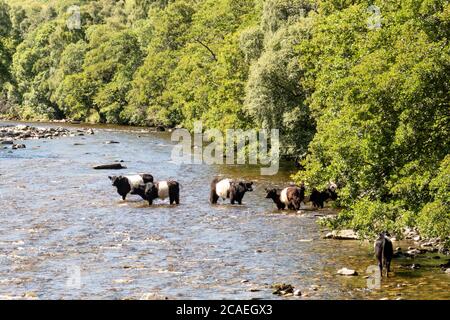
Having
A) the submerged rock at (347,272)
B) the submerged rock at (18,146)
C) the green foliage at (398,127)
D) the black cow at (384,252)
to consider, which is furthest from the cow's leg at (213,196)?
the submerged rock at (18,146)

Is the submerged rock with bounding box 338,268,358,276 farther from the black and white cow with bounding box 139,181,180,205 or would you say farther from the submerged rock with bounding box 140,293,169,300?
the black and white cow with bounding box 139,181,180,205

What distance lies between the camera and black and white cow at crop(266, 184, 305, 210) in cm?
3581

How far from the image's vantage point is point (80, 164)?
182 feet

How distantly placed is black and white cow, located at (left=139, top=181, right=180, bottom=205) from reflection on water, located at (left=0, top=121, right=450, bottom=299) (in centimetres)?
62

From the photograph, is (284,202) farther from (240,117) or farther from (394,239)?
(240,117)

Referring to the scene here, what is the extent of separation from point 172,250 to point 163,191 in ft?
39.0

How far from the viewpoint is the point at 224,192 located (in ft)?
125

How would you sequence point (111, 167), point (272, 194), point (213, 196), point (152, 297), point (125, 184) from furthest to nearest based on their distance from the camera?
point (111, 167)
point (125, 184)
point (213, 196)
point (272, 194)
point (152, 297)

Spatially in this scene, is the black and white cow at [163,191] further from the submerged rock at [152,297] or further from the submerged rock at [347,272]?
the submerged rock at [152,297]

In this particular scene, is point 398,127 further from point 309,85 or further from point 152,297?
point 309,85

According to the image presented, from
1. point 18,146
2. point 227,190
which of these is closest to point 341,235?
point 227,190

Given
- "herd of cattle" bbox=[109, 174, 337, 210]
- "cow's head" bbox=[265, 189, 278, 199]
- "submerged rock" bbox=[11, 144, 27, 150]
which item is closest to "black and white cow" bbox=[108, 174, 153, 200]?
"herd of cattle" bbox=[109, 174, 337, 210]

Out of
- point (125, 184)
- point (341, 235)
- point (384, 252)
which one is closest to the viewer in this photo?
point (384, 252)
